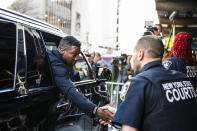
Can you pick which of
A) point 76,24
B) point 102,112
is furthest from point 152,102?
point 76,24

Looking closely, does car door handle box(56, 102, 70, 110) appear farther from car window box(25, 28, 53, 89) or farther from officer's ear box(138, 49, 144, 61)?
officer's ear box(138, 49, 144, 61)

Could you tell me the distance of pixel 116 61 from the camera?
7613 millimetres

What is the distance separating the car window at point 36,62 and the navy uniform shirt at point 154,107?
37.0 inches

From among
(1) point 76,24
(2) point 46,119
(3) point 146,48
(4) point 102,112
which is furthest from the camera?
(1) point 76,24

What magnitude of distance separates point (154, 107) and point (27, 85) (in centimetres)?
109

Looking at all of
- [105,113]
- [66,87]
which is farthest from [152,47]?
[66,87]

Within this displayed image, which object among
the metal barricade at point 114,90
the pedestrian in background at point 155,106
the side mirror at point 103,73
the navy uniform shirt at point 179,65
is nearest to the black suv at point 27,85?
A: the pedestrian in background at point 155,106

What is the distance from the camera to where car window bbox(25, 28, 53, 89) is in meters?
1.95

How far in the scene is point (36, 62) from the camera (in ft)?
6.73

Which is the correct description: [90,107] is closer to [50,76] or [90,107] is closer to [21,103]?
[50,76]

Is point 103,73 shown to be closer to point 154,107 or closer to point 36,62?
point 36,62

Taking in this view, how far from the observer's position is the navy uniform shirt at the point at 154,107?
1.32 meters

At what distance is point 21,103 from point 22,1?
29339 millimetres

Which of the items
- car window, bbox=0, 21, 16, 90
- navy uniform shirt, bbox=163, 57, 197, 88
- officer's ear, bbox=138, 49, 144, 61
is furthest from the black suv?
navy uniform shirt, bbox=163, 57, 197, 88
